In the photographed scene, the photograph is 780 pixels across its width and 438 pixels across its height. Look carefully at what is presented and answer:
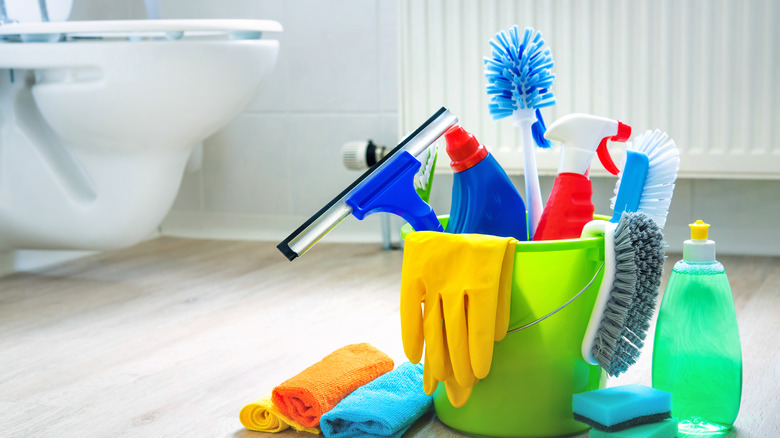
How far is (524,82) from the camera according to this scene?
2.51ft

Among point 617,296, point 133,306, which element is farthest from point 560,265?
point 133,306

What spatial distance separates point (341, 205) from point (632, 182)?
10.7 inches

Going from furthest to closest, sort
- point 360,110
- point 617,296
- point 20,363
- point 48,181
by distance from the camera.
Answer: point 360,110 → point 48,181 → point 20,363 → point 617,296

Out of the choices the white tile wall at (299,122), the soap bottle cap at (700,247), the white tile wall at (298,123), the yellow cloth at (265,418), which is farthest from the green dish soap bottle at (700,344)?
the white tile wall at (299,122)

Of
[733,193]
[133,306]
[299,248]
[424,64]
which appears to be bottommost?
[133,306]

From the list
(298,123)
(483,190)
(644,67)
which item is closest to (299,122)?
(298,123)

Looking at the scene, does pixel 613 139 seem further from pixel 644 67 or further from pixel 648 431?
pixel 644 67

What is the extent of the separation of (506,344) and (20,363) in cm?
64

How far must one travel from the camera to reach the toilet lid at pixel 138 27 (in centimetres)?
122

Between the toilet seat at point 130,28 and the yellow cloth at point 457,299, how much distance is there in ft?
2.25

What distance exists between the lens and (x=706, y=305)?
0.71m

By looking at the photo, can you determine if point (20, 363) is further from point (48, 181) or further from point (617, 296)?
point (617, 296)

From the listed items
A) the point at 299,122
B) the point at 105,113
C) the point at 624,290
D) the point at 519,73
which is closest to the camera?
the point at 624,290

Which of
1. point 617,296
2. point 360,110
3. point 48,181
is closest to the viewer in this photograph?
point 617,296
